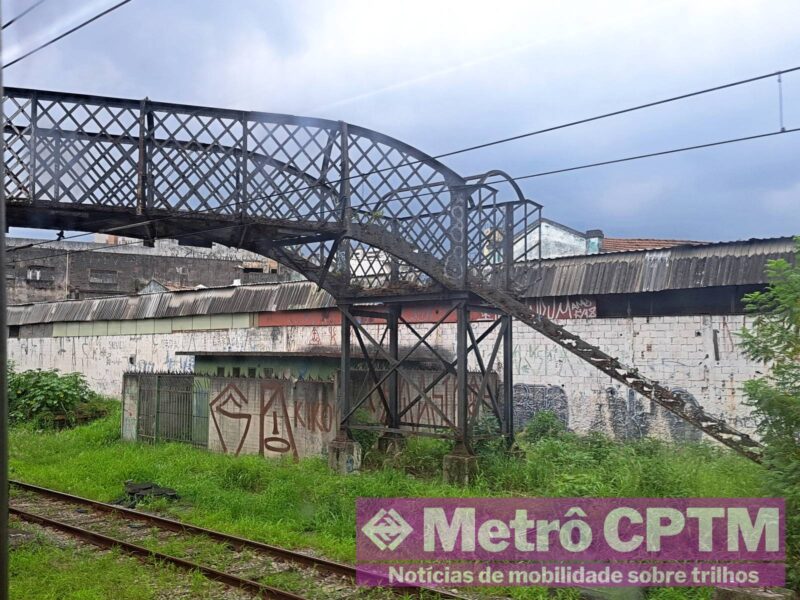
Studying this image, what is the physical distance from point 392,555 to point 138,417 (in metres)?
12.1

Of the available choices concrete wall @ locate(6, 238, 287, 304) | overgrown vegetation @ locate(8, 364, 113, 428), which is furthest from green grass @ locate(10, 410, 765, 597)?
concrete wall @ locate(6, 238, 287, 304)

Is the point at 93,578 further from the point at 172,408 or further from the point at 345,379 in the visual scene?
the point at 172,408

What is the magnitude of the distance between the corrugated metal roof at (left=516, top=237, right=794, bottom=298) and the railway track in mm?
6704

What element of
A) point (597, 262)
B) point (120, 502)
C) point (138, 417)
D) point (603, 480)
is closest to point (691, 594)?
A: point (603, 480)

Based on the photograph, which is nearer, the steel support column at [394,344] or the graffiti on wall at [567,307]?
the steel support column at [394,344]

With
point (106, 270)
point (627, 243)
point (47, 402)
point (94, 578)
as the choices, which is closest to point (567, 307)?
point (94, 578)

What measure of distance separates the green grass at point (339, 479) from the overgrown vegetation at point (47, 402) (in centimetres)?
583

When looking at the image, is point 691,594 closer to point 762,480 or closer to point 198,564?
point 762,480

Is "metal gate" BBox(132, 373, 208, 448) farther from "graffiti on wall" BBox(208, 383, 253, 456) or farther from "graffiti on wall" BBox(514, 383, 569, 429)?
"graffiti on wall" BBox(514, 383, 569, 429)

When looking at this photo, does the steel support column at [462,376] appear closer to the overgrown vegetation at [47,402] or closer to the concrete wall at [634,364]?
the concrete wall at [634,364]

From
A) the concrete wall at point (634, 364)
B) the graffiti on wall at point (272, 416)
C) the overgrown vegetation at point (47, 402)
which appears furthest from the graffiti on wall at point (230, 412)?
the overgrown vegetation at point (47, 402)

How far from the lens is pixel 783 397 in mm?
6590

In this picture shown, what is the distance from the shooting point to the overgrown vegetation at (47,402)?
70.9ft

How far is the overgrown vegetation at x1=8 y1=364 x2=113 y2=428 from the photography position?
21.6 m
